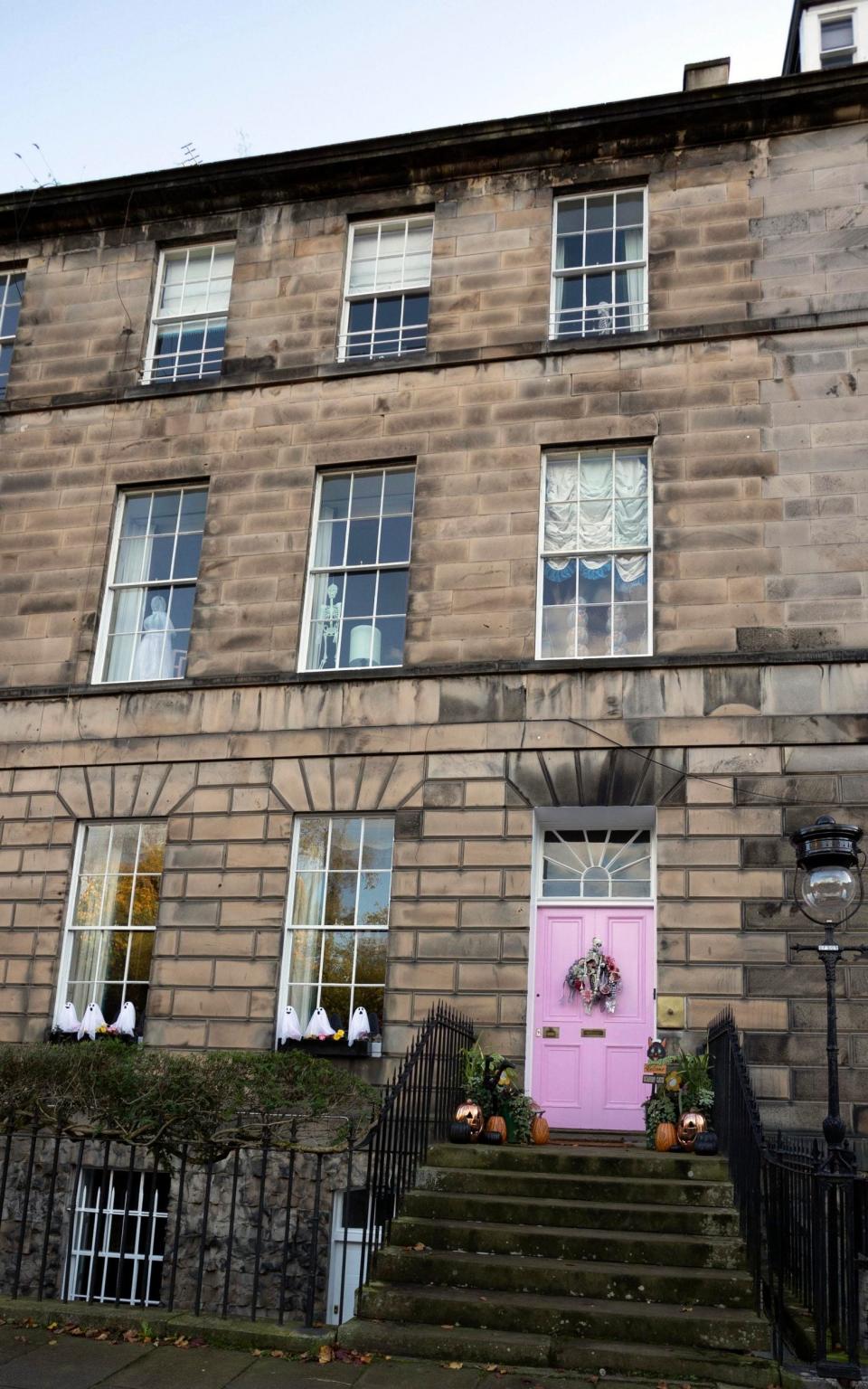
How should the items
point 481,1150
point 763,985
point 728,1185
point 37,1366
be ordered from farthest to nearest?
point 763,985
point 481,1150
point 728,1185
point 37,1366

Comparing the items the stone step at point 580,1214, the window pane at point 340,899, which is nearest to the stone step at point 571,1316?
the stone step at point 580,1214

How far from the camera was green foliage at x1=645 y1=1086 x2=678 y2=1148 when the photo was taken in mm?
10617

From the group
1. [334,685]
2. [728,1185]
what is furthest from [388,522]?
[728,1185]

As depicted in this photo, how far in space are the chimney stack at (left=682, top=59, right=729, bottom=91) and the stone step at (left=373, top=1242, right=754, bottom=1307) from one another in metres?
13.6

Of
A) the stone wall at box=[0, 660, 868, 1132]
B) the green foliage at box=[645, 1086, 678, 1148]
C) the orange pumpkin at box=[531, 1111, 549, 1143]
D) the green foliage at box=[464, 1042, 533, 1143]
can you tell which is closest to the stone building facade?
the stone wall at box=[0, 660, 868, 1132]

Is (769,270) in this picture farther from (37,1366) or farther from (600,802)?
(37,1366)

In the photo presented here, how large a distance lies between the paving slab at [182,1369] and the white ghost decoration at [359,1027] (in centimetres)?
486

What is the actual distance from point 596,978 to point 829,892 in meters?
4.04

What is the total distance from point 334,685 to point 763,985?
17.9 ft

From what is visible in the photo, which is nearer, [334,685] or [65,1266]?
[65,1266]

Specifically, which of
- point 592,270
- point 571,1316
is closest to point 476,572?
point 592,270

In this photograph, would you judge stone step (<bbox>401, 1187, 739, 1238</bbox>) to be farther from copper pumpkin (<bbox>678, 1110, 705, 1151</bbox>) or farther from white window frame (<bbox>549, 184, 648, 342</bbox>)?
white window frame (<bbox>549, 184, 648, 342</bbox>)

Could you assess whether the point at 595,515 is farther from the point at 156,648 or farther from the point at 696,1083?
the point at 696,1083

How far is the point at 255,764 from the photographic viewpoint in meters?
13.6
